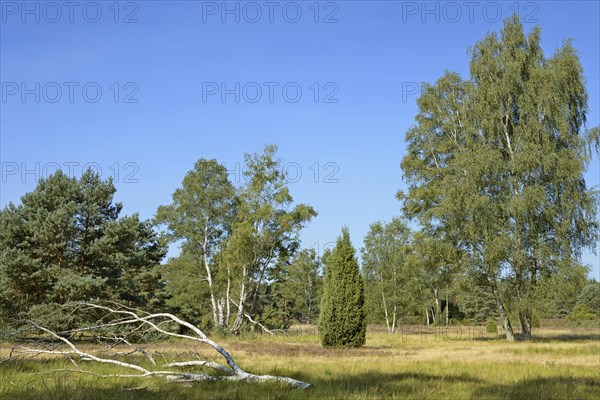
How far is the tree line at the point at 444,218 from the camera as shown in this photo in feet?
76.2

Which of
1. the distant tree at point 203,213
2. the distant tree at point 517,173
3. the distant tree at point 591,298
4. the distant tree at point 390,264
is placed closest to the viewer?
the distant tree at point 517,173

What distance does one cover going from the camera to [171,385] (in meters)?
8.13

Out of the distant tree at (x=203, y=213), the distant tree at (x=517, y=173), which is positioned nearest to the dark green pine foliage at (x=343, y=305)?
the distant tree at (x=517, y=173)

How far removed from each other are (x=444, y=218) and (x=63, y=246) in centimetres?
1863

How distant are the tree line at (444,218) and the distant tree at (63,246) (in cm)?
7

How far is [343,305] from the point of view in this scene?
886 inches

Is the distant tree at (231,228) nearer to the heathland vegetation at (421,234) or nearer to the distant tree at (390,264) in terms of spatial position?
the heathland vegetation at (421,234)

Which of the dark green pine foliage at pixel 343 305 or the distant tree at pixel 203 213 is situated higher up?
the distant tree at pixel 203 213

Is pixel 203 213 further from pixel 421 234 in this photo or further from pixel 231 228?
pixel 421 234

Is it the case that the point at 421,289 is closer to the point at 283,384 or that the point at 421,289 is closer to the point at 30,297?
the point at 30,297

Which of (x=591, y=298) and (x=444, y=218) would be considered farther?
(x=591, y=298)

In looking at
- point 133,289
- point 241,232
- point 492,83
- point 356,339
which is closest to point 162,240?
point 241,232

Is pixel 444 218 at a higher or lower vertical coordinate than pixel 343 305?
higher

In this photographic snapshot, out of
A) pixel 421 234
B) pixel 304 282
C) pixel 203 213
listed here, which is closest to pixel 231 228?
pixel 203 213
